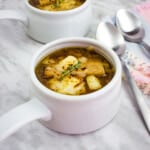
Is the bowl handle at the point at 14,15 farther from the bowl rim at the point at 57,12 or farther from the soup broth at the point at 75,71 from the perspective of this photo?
the soup broth at the point at 75,71

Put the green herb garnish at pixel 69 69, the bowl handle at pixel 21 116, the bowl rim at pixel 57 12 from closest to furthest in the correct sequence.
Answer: the bowl handle at pixel 21 116 < the green herb garnish at pixel 69 69 < the bowl rim at pixel 57 12

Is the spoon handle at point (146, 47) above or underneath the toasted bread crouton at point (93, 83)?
underneath

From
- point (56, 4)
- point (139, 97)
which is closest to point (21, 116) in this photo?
point (139, 97)

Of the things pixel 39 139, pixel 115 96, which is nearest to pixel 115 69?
pixel 115 96

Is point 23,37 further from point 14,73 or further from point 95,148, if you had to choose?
point 95,148

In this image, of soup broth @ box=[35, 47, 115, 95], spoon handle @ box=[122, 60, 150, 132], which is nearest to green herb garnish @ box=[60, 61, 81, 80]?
soup broth @ box=[35, 47, 115, 95]

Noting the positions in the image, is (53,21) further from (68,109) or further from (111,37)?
(68,109)

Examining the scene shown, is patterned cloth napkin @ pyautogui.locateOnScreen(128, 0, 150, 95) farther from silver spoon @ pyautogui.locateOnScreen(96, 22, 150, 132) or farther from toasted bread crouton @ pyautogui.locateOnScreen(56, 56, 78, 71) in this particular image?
toasted bread crouton @ pyautogui.locateOnScreen(56, 56, 78, 71)

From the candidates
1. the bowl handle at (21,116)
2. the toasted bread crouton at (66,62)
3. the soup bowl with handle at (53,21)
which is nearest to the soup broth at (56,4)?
the soup bowl with handle at (53,21)
